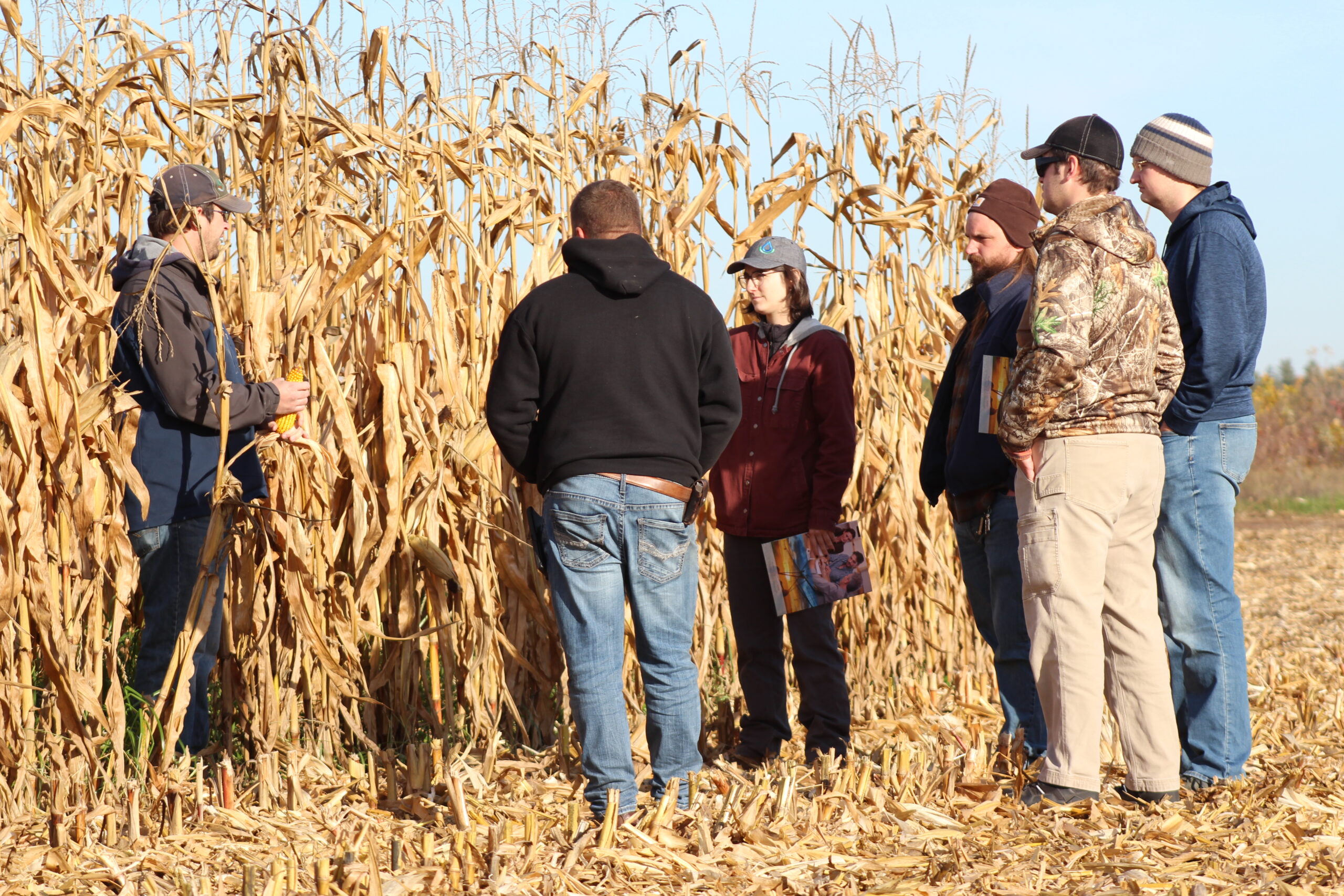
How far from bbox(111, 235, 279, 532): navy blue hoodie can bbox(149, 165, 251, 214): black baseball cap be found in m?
0.13

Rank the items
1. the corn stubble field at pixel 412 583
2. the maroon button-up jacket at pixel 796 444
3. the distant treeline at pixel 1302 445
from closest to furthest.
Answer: the corn stubble field at pixel 412 583
the maroon button-up jacket at pixel 796 444
the distant treeline at pixel 1302 445

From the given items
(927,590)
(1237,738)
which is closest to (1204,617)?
(1237,738)

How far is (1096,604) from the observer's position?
2.86 metres

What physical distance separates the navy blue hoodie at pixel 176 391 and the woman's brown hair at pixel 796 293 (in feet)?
5.04

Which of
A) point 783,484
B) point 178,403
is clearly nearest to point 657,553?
point 783,484

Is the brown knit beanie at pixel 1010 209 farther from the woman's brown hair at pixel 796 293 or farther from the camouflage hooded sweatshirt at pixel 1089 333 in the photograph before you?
the woman's brown hair at pixel 796 293

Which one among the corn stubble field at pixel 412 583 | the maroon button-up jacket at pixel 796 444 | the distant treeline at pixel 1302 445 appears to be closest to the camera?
the corn stubble field at pixel 412 583

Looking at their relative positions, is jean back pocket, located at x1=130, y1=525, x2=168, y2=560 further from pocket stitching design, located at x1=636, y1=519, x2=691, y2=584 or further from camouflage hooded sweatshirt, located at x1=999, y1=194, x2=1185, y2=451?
camouflage hooded sweatshirt, located at x1=999, y1=194, x2=1185, y2=451

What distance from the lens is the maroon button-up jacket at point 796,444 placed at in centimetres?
354

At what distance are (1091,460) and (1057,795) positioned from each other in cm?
83

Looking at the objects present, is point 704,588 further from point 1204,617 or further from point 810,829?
point 1204,617

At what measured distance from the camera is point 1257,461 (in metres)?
16.7

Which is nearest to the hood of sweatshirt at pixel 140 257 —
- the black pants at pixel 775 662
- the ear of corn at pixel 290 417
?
the ear of corn at pixel 290 417

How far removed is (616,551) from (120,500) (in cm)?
127
